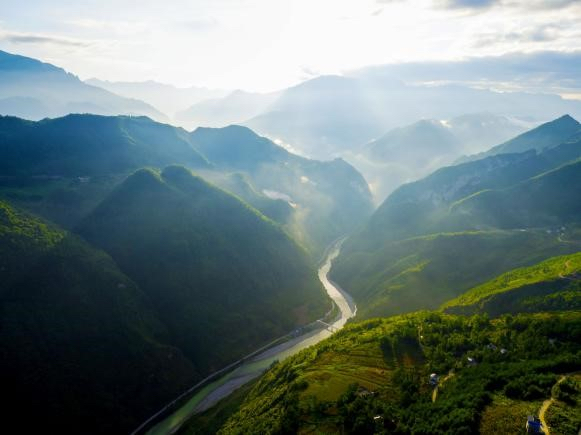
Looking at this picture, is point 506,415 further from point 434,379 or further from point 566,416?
point 434,379

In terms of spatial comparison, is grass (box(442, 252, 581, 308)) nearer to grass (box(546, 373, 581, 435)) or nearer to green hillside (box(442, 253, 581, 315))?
green hillside (box(442, 253, 581, 315))

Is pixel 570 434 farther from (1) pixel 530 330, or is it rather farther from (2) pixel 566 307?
(2) pixel 566 307

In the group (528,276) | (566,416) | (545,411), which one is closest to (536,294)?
(528,276)

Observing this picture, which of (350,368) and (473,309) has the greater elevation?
(350,368)

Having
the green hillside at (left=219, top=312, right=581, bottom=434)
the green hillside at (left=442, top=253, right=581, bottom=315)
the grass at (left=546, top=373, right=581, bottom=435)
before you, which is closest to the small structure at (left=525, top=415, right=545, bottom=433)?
the grass at (left=546, top=373, right=581, bottom=435)

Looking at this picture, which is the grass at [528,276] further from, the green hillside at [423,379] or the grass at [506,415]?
the grass at [506,415]

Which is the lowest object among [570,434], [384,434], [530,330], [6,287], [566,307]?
[566,307]

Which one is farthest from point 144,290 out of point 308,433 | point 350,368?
point 308,433
